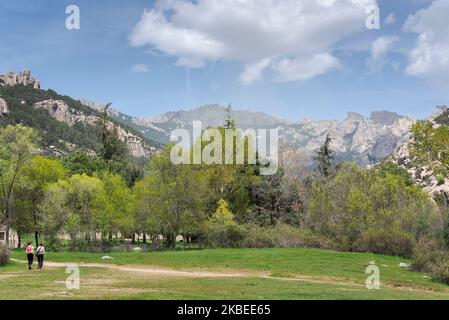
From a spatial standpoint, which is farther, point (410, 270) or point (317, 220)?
point (317, 220)

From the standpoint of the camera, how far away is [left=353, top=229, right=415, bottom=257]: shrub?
47000 mm

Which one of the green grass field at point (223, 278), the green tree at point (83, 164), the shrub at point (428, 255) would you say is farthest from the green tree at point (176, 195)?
the green tree at point (83, 164)

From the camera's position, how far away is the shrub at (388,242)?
154ft

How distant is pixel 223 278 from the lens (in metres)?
27.6

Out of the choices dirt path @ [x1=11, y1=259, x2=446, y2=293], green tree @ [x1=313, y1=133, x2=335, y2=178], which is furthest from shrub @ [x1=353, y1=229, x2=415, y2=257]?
green tree @ [x1=313, y1=133, x2=335, y2=178]

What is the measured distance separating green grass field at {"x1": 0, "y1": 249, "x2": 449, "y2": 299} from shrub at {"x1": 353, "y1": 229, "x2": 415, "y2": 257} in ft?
8.50

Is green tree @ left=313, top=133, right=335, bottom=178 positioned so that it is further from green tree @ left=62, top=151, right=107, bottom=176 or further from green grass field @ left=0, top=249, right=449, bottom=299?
green grass field @ left=0, top=249, right=449, bottom=299

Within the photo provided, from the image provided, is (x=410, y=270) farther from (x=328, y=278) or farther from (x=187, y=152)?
(x=187, y=152)

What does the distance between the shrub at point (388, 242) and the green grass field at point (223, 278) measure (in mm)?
2590

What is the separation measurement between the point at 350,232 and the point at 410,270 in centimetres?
1472

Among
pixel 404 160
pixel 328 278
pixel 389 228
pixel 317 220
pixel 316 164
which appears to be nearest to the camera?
pixel 328 278

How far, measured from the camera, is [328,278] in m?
30.0
